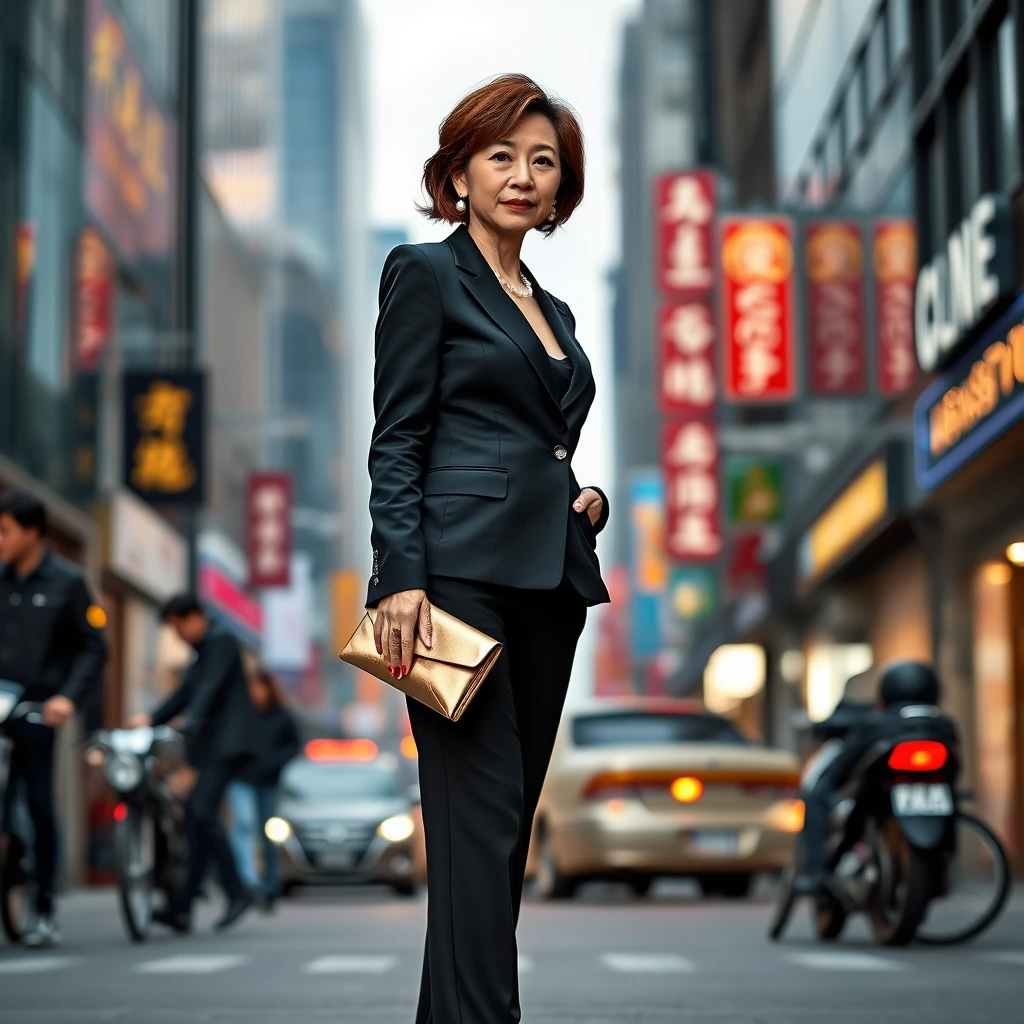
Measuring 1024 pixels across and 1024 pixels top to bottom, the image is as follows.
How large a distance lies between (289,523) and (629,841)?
114ft

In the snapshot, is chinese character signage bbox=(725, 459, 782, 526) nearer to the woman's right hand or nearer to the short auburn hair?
the short auburn hair

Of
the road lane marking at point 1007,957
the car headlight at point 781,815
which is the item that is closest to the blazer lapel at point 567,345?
the road lane marking at point 1007,957

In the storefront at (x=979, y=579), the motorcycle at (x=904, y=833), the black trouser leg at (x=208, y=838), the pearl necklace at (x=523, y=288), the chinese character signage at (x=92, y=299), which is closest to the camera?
the pearl necklace at (x=523, y=288)

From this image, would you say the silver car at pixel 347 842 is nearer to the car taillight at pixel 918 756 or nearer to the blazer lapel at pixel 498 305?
the car taillight at pixel 918 756

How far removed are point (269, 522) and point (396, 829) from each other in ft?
99.2

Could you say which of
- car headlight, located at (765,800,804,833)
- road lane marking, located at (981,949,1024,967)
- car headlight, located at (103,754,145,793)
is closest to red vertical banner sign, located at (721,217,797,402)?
car headlight, located at (765,800,804,833)

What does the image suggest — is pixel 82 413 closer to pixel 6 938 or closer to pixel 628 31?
pixel 6 938

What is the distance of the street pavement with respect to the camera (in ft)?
21.9

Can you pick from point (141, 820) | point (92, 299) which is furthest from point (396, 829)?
point (92, 299)

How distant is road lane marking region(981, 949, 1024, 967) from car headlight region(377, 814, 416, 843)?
9.81 m

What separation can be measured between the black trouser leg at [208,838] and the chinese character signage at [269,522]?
3593 cm

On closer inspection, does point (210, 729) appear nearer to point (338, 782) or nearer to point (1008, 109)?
point (1008, 109)

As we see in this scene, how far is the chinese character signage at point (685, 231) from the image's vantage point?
104ft

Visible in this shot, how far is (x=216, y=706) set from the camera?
12.1 m
